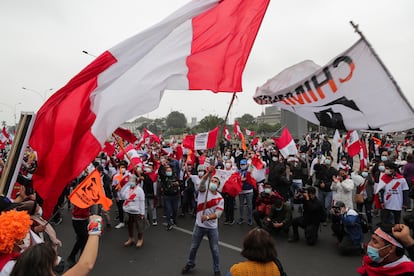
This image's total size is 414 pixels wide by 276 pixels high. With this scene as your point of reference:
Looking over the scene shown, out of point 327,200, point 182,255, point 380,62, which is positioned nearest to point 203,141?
point 327,200

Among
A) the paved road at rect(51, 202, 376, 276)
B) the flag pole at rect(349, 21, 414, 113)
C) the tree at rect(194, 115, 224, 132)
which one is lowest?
the paved road at rect(51, 202, 376, 276)

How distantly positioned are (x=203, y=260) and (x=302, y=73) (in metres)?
3.93

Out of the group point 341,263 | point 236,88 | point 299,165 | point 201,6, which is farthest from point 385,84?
point 299,165

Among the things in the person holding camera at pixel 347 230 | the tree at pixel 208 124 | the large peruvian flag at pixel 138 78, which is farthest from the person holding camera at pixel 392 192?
the tree at pixel 208 124

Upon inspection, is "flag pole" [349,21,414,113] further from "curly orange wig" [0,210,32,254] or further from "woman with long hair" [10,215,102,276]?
"curly orange wig" [0,210,32,254]

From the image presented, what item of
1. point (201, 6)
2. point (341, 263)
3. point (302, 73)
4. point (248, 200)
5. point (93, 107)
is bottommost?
point (341, 263)

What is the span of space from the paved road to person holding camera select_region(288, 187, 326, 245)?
20 centimetres

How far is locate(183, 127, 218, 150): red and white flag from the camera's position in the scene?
30.0 ft

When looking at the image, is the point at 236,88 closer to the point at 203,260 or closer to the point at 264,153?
the point at 203,260

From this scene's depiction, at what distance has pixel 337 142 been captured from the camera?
1329cm

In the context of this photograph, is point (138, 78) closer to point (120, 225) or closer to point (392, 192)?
point (120, 225)

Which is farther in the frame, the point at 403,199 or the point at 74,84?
the point at 403,199

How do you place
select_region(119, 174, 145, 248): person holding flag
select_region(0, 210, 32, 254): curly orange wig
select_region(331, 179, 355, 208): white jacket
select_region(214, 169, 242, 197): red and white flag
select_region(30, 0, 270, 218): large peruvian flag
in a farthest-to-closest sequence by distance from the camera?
select_region(214, 169, 242, 197): red and white flag, select_region(331, 179, 355, 208): white jacket, select_region(119, 174, 145, 248): person holding flag, select_region(30, 0, 270, 218): large peruvian flag, select_region(0, 210, 32, 254): curly orange wig

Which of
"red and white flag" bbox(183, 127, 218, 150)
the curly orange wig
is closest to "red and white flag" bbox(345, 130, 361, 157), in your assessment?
"red and white flag" bbox(183, 127, 218, 150)
